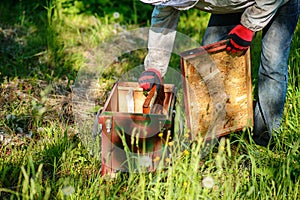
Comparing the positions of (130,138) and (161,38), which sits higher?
(161,38)

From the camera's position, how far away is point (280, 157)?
3121 millimetres

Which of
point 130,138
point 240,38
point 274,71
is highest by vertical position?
point 240,38

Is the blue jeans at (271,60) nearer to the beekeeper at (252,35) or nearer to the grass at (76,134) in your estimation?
the beekeeper at (252,35)

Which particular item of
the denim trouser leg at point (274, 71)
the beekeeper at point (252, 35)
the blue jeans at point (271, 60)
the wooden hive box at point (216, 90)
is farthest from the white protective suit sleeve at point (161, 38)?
the denim trouser leg at point (274, 71)

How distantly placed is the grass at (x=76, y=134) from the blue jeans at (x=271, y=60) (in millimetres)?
106

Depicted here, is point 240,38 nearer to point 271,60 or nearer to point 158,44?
point 271,60

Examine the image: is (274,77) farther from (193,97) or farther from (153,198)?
(153,198)

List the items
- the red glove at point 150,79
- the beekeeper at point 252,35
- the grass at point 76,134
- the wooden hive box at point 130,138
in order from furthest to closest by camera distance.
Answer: the red glove at point 150,79
the beekeeper at point 252,35
the wooden hive box at point 130,138
the grass at point 76,134

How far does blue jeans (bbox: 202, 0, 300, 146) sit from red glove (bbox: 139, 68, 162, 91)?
63 centimetres

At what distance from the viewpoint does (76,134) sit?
3537 mm

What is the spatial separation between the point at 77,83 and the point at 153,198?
1.99 meters

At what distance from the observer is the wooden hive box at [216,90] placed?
3150 millimetres

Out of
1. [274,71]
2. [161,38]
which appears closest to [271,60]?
[274,71]

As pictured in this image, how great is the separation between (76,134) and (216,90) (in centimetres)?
98
